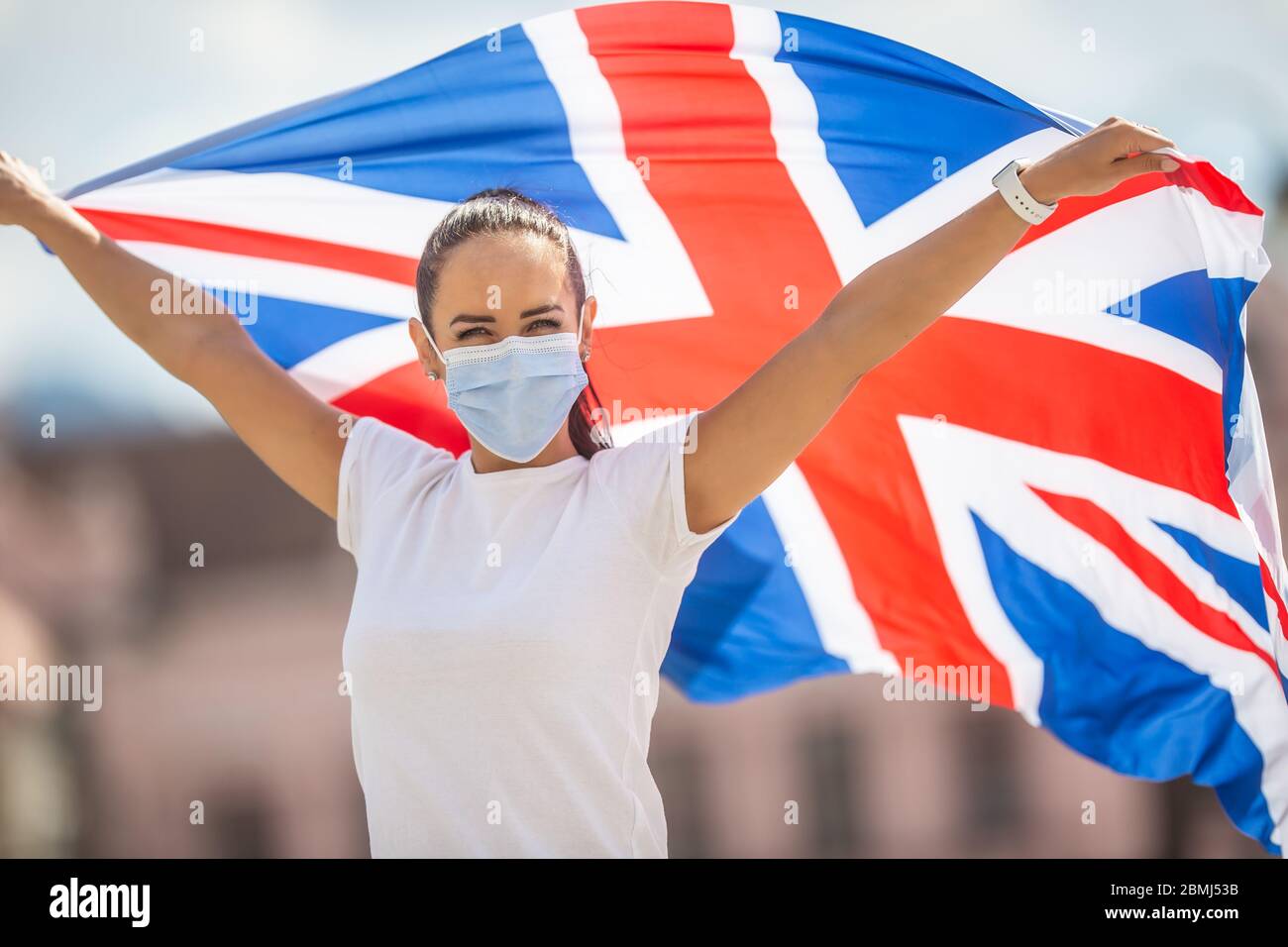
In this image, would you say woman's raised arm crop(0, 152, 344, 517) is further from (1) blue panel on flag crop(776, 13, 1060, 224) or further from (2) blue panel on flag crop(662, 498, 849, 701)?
(1) blue panel on flag crop(776, 13, 1060, 224)

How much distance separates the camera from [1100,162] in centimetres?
278

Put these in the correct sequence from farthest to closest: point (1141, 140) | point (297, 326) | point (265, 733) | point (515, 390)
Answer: point (265, 733)
point (297, 326)
point (515, 390)
point (1141, 140)

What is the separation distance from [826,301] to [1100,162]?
4.90 ft

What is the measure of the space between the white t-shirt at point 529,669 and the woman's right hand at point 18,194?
4.67 feet

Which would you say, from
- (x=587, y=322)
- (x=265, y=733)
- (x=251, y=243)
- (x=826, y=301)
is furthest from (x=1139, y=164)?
(x=265, y=733)

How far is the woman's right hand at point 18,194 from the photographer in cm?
352

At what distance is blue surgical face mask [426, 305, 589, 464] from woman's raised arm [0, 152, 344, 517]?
42 cm

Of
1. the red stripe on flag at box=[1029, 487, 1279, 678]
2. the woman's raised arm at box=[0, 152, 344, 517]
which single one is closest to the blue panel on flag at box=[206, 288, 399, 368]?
the woman's raised arm at box=[0, 152, 344, 517]

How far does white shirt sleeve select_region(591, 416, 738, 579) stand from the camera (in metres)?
2.91

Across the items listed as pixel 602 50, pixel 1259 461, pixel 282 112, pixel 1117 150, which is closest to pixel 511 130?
pixel 602 50

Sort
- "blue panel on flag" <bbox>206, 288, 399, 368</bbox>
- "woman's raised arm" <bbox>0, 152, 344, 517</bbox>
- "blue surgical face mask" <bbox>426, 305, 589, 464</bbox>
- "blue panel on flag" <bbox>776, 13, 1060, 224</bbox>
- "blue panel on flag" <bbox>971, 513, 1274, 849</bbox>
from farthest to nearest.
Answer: "blue panel on flag" <bbox>206, 288, 399, 368</bbox>
"blue panel on flag" <bbox>776, 13, 1060, 224</bbox>
"blue panel on flag" <bbox>971, 513, 1274, 849</bbox>
"woman's raised arm" <bbox>0, 152, 344, 517</bbox>
"blue surgical face mask" <bbox>426, 305, 589, 464</bbox>

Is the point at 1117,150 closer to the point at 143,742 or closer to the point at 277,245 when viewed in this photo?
the point at 277,245

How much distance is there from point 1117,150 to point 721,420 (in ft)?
3.14

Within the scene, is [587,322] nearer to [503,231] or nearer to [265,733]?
[503,231]
